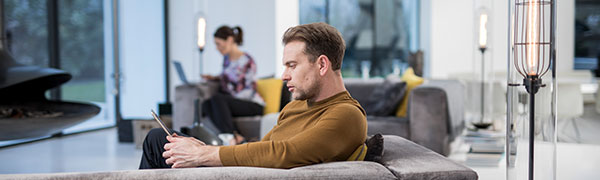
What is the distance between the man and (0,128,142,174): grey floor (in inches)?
104

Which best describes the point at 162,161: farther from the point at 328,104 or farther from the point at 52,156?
the point at 52,156

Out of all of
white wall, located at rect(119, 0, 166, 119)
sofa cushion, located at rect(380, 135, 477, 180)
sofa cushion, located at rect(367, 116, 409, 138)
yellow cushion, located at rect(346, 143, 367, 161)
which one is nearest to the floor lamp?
sofa cushion, located at rect(380, 135, 477, 180)

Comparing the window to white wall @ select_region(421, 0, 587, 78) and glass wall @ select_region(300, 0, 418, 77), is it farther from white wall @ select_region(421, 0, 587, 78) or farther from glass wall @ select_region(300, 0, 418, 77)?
glass wall @ select_region(300, 0, 418, 77)

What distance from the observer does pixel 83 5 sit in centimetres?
664

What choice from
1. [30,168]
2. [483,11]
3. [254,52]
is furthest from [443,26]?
[30,168]

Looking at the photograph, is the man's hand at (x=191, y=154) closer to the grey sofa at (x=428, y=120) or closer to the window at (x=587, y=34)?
the grey sofa at (x=428, y=120)

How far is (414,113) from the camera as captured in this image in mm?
4059

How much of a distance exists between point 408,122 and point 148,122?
2.27 m

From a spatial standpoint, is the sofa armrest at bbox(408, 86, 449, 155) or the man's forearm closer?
the man's forearm

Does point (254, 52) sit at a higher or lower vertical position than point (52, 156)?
higher

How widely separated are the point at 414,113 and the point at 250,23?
389 cm

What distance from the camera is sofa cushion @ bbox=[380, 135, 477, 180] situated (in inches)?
56.3

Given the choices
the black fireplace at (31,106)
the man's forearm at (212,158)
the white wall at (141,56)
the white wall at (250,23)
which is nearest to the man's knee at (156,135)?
the man's forearm at (212,158)

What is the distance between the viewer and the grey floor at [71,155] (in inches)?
165
